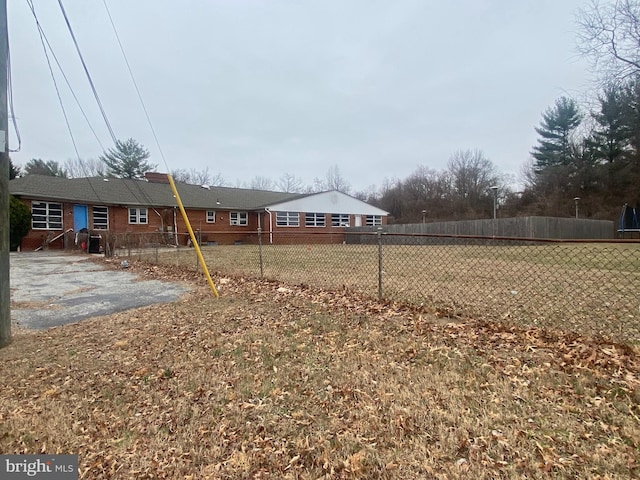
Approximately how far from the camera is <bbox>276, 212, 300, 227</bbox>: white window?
25141mm

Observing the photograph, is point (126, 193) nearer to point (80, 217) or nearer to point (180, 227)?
point (80, 217)

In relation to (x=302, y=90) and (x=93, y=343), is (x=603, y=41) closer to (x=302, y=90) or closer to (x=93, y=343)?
(x=302, y=90)

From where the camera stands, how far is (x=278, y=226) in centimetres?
2506

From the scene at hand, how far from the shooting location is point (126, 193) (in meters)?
20.8

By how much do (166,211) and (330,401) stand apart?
890 inches

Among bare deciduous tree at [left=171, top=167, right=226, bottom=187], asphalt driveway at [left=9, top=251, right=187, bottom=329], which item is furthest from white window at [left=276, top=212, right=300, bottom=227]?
bare deciduous tree at [left=171, top=167, right=226, bottom=187]

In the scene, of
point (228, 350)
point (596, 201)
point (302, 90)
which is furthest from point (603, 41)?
point (596, 201)

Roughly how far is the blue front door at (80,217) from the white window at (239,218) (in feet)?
30.6

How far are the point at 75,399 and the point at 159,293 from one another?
153 inches

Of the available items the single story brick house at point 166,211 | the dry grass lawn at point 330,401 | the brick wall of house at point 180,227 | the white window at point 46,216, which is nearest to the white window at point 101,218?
the single story brick house at point 166,211

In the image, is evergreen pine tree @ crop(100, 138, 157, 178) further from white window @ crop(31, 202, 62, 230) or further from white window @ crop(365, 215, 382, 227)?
white window @ crop(365, 215, 382, 227)

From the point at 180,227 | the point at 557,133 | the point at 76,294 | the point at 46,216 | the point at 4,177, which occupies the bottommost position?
the point at 76,294

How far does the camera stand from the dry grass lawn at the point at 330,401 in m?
1.68

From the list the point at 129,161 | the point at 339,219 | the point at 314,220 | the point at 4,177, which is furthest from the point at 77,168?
the point at 4,177
